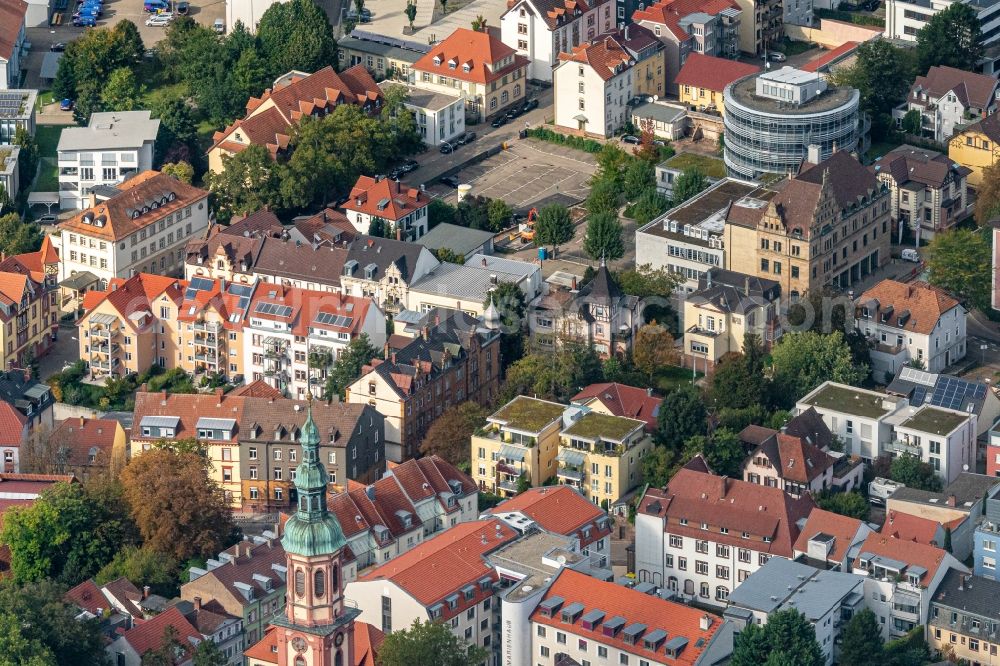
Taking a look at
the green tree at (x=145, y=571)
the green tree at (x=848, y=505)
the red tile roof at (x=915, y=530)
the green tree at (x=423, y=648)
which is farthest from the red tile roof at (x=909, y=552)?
the green tree at (x=145, y=571)

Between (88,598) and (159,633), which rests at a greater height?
(88,598)

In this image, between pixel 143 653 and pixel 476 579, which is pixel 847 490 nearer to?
pixel 476 579

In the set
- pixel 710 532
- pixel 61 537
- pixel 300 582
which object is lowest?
pixel 61 537

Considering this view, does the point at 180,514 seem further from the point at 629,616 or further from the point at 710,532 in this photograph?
the point at 710,532

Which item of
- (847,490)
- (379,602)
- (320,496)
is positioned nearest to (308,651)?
(320,496)

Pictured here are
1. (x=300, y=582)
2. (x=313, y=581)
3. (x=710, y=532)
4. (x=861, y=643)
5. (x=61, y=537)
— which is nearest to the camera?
(x=313, y=581)

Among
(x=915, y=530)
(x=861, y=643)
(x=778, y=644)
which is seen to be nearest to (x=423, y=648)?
(x=778, y=644)

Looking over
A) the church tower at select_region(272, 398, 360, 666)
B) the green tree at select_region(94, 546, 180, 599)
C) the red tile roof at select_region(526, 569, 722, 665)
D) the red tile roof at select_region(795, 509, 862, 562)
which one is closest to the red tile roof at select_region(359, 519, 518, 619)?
the red tile roof at select_region(526, 569, 722, 665)

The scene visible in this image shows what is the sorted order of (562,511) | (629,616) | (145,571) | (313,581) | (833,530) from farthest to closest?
(145,571) → (562,511) → (833,530) → (629,616) → (313,581)
